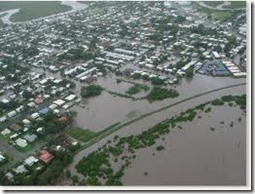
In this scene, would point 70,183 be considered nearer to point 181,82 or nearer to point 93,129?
point 93,129

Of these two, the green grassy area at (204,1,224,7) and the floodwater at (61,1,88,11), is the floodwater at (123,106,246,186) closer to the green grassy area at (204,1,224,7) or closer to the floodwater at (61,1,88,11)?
the green grassy area at (204,1,224,7)

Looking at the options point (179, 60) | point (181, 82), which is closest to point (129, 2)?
point (179, 60)

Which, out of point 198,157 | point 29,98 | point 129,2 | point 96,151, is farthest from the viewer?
point 129,2

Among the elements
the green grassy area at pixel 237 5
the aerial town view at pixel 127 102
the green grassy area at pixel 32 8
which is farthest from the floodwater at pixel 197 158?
the green grassy area at pixel 32 8

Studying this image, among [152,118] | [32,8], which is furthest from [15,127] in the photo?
[32,8]

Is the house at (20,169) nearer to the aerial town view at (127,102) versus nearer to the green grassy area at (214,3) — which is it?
the aerial town view at (127,102)

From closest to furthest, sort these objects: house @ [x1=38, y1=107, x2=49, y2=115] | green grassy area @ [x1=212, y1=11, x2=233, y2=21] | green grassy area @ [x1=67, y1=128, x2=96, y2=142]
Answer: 1. green grassy area @ [x1=67, y1=128, x2=96, y2=142]
2. house @ [x1=38, y1=107, x2=49, y2=115]
3. green grassy area @ [x1=212, y1=11, x2=233, y2=21]

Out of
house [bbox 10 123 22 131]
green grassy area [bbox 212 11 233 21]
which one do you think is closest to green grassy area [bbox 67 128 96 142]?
house [bbox 10 123 22 131]
